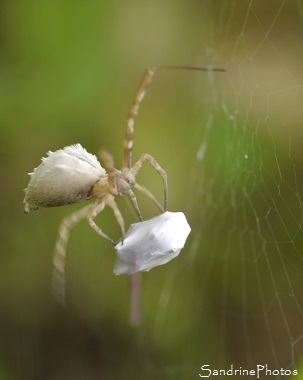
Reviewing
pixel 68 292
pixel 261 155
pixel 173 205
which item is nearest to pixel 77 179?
pixel 261 155

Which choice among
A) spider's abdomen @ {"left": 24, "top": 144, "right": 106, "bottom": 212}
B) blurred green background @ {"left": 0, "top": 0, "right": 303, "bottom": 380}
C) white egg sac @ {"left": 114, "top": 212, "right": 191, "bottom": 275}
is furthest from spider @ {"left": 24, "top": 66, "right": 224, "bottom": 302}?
blurred green background @ {"left": 0, "top": 0, "right": 303, "bottom": 380}

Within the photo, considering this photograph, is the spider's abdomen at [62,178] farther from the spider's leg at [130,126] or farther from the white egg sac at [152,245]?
the white egg sac at [152,245]

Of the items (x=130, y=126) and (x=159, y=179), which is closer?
(x=130, y=126)

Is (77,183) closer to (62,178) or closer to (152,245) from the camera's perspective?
(62,178)

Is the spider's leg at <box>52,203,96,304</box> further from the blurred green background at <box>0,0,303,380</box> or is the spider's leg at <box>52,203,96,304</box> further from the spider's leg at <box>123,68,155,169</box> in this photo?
the blurred green background at <box>0,0,303,380</box>

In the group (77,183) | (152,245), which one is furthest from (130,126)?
(152,245)

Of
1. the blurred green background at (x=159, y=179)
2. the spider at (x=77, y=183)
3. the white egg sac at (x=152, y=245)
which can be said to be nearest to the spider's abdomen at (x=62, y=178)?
the spider at (x=77, y=183)
